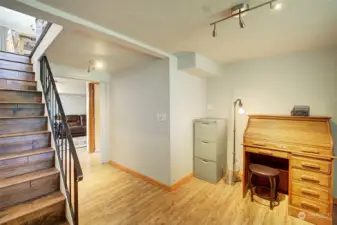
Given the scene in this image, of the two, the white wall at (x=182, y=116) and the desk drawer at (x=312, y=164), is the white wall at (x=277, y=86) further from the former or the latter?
the desk drawer at (x=312, y=164)

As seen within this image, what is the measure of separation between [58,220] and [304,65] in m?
4.07

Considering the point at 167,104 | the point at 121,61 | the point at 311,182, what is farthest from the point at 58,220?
the point at 311,182

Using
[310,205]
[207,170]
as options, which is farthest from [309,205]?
[207,170]

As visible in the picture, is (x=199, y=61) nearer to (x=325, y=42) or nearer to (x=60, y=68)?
(x=325, y=42)

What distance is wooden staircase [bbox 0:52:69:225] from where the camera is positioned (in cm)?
165

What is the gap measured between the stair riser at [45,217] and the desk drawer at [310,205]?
114 inches

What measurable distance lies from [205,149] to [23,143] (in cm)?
282

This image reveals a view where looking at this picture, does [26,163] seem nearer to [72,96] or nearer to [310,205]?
[310,205]

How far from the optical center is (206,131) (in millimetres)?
3150

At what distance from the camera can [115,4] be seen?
145cm

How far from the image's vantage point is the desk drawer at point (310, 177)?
2031 millimetres

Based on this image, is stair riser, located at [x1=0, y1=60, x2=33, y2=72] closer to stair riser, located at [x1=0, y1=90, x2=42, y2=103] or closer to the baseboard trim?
stair riser, located at [x1=0, y1=90, x2=42, y2=103]

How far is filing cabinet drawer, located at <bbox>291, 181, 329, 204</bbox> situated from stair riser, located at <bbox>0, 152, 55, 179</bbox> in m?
3.25

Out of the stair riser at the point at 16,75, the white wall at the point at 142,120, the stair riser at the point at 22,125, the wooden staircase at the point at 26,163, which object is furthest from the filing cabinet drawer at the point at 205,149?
the stair riser at the point at 16,75
